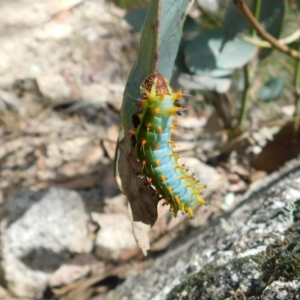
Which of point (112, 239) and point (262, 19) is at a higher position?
point (262, 19)

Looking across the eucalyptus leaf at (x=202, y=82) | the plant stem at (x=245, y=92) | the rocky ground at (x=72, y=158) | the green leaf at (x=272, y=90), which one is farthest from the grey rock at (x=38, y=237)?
the green leaf at (x=272, y=90)

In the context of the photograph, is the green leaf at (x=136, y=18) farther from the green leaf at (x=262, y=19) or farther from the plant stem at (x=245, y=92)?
the plant stem at (x=245, y=92)

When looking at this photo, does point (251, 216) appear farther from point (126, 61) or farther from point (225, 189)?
point (126, 61)

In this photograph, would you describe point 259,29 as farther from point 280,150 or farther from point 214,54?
point 280,150

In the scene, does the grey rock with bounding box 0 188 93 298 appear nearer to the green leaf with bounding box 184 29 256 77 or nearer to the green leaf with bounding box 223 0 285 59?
the green leaf with bounding box 184 29 256 77

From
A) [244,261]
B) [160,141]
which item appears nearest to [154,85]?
[160,141]

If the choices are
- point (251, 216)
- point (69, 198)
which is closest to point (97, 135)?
point (69, 198)

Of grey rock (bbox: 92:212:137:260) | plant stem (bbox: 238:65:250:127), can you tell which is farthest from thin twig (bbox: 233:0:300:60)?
grey rock (bbox: 92:212:137:260)
